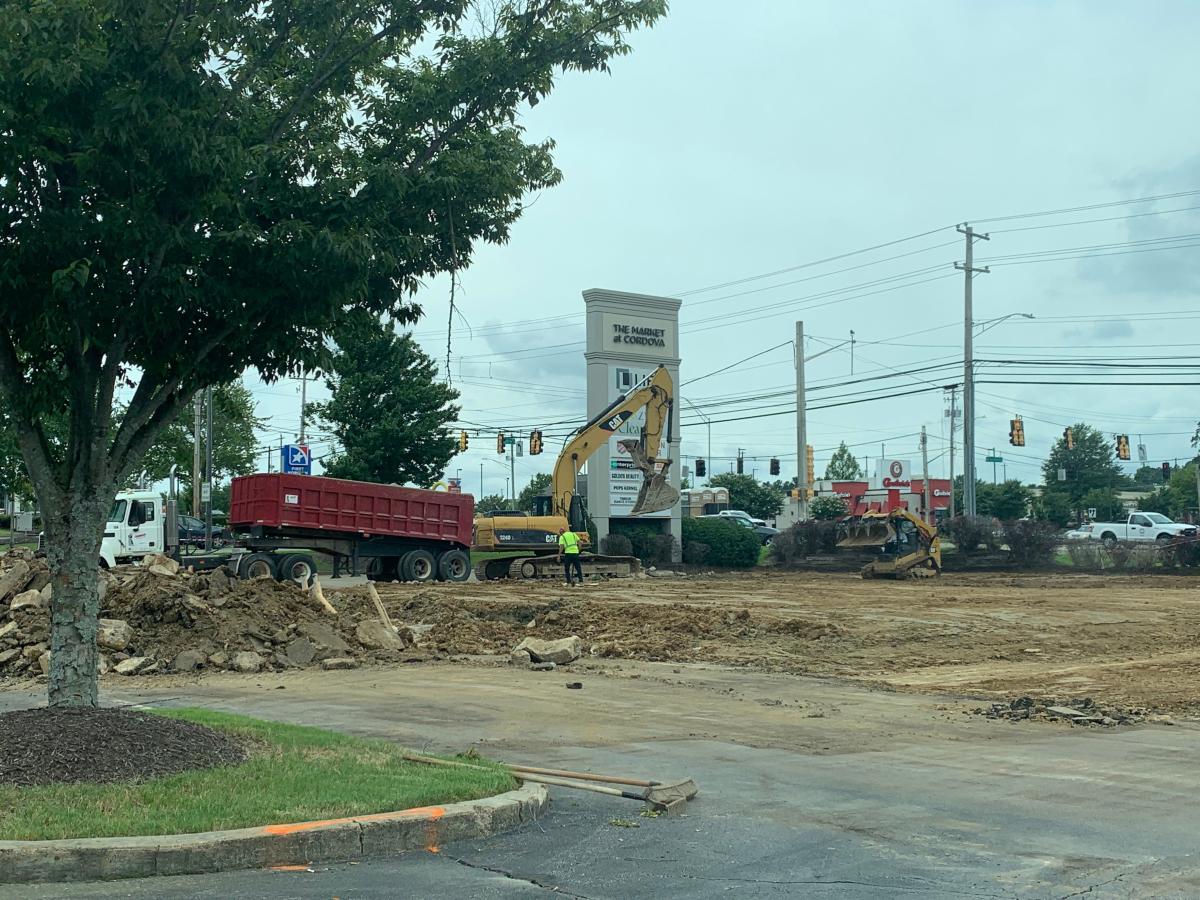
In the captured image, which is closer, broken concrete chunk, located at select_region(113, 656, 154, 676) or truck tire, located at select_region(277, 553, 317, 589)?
broken concrete chunk, located at select_region(113, 656, 154, 676)

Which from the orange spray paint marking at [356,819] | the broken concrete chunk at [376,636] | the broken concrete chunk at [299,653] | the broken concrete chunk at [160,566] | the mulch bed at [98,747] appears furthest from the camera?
the broken concrete chunk at [160,566]

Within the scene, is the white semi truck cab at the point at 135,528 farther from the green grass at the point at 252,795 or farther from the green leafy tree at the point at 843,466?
the green leafy tree at the point at 843,466

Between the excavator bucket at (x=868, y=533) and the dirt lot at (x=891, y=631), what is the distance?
20.3 ft

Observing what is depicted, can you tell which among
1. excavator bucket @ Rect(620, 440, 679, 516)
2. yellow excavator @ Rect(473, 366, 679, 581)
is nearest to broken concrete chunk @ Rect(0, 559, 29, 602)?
yellow excavator @ Rect(473, 366, 679, 581)

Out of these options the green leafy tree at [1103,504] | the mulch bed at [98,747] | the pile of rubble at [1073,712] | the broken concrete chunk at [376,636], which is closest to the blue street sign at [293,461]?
the broken concrete chunk at [376,636]

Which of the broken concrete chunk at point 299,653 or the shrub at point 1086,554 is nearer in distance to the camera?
the broken concrete chunk at point 299,653

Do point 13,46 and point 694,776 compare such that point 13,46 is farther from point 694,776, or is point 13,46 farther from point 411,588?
point 411,588

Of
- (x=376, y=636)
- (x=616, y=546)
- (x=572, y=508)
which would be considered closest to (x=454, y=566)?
(x=572, y=508)

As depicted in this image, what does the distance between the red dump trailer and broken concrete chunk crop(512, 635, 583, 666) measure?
15223mm

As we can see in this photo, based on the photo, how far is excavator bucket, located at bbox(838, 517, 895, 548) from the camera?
40.2 m

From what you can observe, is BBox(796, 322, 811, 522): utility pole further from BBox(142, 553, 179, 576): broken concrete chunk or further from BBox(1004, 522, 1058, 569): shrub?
BBox(142, 553, 179, 576): broken concrete chunk

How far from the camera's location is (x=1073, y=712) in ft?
42.5

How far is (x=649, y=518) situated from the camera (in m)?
48.5

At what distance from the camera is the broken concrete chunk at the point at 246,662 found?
17.8m
